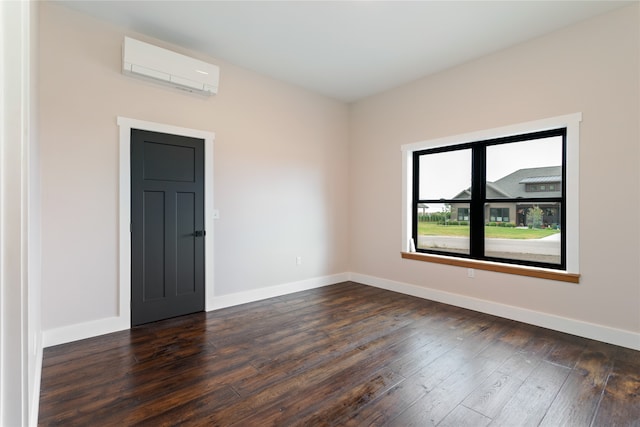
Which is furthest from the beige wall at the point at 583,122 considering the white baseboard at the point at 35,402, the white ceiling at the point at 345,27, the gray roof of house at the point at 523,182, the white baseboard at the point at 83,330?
the white baseboard at the point at 35,402

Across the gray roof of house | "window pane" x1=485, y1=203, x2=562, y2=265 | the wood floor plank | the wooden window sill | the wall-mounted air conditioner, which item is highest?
the wall-mounted air conditioner

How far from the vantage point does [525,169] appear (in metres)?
3.56

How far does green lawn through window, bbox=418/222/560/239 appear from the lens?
138 inches

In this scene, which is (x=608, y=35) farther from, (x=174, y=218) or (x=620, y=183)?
(x=174, y=218)

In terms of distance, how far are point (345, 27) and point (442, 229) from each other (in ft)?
9.43

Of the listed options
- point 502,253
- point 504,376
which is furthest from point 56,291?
point 502,253

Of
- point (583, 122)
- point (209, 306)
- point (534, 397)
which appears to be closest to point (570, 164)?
point (583, 122)

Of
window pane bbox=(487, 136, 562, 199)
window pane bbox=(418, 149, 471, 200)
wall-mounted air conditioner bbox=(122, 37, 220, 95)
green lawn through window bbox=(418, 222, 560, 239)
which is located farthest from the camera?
window pane bbox=(418, 149, 471, 200)

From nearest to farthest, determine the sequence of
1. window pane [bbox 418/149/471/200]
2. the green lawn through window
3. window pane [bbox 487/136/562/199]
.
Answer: window pane [bbox 487/136/562/199]
the green lawn through window
window pane [bbox 418/149/471/200]

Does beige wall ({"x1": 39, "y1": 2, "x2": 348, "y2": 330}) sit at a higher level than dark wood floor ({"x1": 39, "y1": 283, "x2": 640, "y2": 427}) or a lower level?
higher

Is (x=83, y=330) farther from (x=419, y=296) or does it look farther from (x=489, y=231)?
(x=489, y=231)

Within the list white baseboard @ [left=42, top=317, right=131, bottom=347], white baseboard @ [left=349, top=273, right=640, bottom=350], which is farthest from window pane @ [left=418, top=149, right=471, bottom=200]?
white baseboard @ [left=42, top=317, right=131, bottom=347]

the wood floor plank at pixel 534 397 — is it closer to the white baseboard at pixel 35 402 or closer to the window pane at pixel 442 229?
the window pane at pixel 442 229

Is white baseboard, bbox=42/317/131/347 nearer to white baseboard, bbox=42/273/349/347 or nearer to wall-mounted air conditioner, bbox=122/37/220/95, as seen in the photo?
white baseboard, bbox=42/273/349/347
